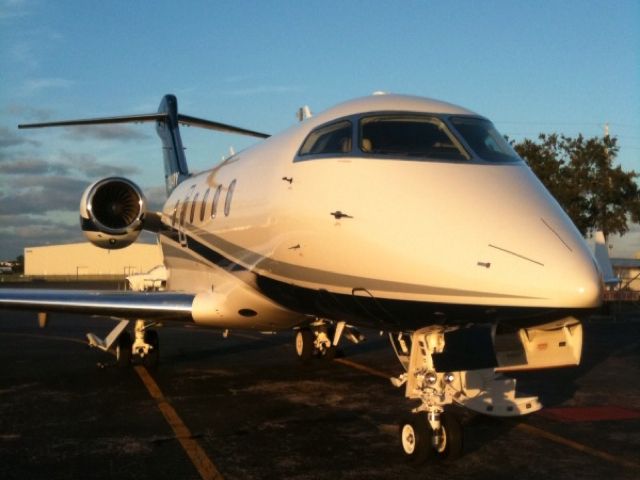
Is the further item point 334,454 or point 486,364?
point 334,454

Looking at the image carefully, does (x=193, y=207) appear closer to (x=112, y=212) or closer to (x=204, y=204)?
(x=204, y=204)

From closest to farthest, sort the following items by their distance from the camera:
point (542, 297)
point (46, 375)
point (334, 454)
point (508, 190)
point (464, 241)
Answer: point (542, 297), point (464, 241), point (508, 190), point (334, 454), point (46, 375)

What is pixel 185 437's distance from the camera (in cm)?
757

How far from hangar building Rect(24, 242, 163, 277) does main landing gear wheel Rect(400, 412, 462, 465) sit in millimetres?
77901

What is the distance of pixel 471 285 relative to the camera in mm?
5508

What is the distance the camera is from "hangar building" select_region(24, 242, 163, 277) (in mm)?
84938

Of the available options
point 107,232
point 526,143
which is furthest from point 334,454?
point 526,143

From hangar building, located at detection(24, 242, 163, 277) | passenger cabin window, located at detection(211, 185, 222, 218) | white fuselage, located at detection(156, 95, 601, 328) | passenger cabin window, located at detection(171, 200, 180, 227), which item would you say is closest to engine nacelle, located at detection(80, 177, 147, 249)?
passenger cabin window, located at detection(171, 200, 180, 227)

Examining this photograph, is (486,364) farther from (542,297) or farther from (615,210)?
(615,210)

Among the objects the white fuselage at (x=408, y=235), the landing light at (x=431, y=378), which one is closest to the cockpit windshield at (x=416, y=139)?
the white fuselage at (x=408, y=235)

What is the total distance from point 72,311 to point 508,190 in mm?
7402

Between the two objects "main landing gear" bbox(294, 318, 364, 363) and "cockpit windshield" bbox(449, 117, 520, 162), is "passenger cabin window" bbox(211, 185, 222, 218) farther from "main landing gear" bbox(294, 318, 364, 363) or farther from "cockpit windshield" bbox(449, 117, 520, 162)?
"cockpit windshield" bbox(449, 117, 520, 162)

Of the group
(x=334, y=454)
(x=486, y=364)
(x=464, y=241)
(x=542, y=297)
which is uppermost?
(x=464, y=241)

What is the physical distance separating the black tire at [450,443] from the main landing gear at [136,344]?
7.32 metres
